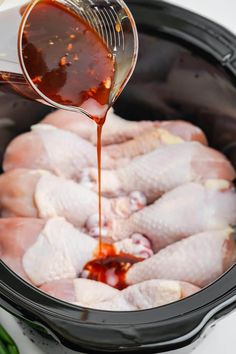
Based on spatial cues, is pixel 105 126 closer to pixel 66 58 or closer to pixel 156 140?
pixel 156 140

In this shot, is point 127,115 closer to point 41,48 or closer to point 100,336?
point 41,48

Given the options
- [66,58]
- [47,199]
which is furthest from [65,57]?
[47,199]

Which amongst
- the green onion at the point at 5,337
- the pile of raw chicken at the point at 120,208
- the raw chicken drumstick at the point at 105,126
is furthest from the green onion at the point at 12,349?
the raw chicken drumstick at the point at 105,126

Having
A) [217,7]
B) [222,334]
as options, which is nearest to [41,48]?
[222,334]

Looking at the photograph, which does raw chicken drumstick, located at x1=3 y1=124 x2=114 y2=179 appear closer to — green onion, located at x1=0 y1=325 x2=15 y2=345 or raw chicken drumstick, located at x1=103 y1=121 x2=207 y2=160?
raw chicken drumstick, located at x1=103 y1=121 x2=207 y2=160

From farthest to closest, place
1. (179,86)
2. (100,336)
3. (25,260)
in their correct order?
(179,86) → (25,260) → (100,336)

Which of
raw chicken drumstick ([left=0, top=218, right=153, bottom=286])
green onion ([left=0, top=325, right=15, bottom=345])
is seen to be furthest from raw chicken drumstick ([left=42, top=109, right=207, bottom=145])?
green onion ([left=0, top=325, right=15, bottom=345])
